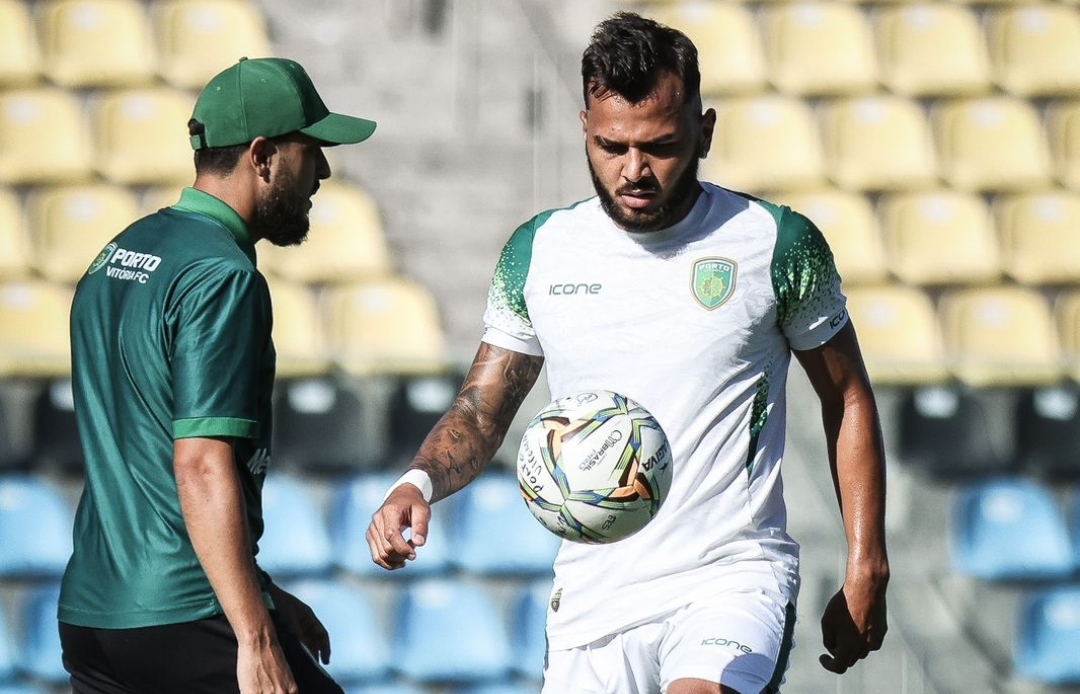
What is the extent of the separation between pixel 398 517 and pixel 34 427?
263cm

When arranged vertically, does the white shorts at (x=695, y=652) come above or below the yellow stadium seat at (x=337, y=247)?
below

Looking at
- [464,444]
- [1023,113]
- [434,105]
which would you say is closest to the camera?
[464,444]

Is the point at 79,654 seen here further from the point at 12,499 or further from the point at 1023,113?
the point at 1023,113

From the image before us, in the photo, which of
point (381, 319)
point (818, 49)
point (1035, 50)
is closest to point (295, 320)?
point (381, 319)

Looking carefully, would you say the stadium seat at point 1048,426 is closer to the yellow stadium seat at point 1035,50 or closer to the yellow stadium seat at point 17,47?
the yellow stadium seat at point 1035,50

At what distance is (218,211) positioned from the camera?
3031 mm

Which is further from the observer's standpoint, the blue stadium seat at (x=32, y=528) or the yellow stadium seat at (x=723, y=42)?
the yellow stadium seat at (x=723, y=42)

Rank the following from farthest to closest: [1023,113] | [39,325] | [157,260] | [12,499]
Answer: [1023,113], [39,325], [12,499], [157,260]

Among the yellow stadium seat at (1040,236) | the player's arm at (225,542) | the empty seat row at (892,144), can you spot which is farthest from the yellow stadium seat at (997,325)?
the player's arm at (225,542)

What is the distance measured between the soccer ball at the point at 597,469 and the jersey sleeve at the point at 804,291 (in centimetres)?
41

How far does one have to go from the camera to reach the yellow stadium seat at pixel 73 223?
6555mm

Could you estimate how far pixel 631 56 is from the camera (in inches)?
123

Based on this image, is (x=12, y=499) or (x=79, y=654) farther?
(x=12, y=499)

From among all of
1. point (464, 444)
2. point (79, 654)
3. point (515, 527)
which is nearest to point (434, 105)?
point (515, 527)
